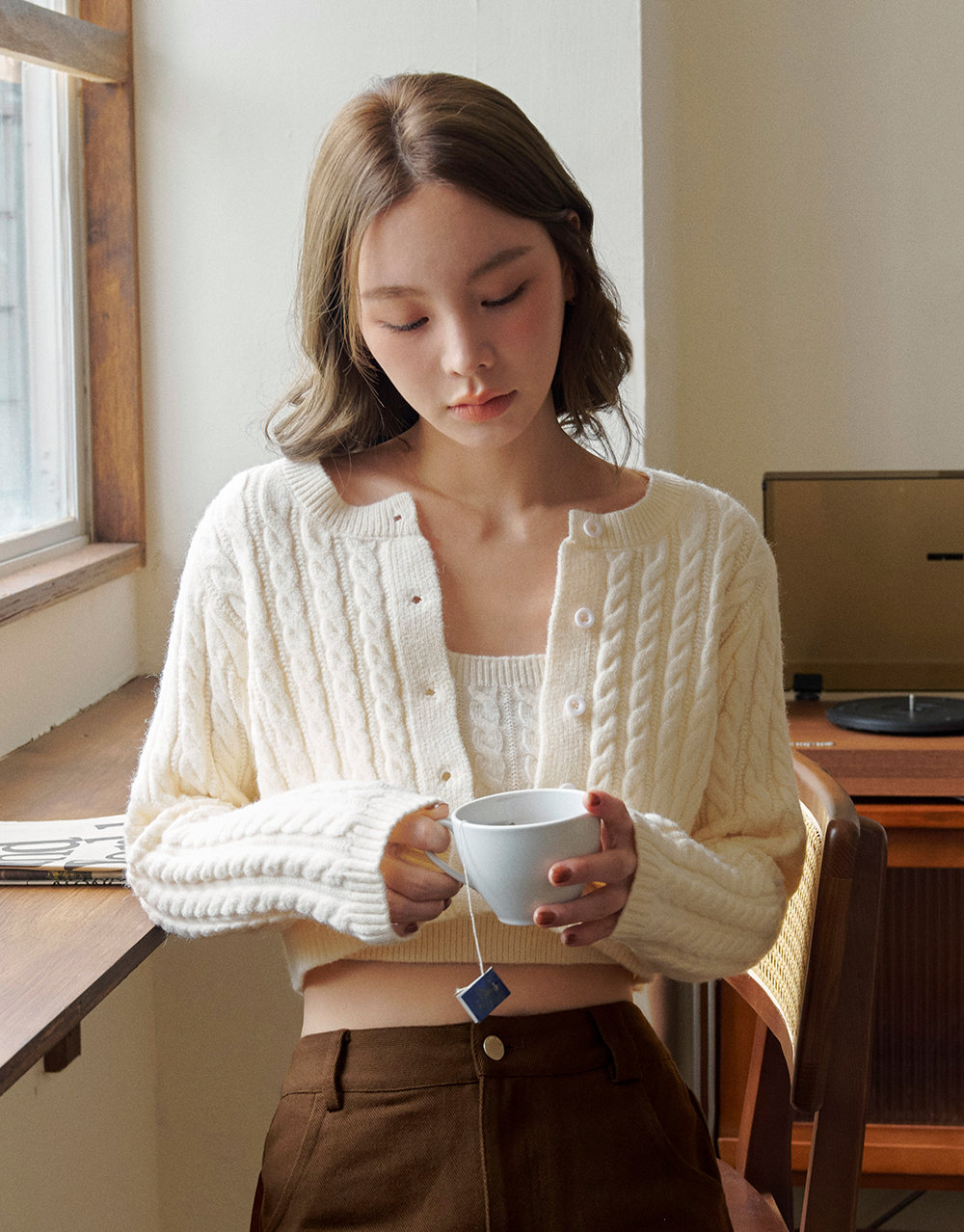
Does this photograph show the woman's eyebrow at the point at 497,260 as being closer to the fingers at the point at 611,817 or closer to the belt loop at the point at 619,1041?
the fingers at the point at 611,817

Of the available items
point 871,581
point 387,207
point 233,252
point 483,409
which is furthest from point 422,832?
point 871,581

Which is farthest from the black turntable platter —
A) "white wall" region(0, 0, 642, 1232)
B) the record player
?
"white wall" region(0, 0, 642, 1232)

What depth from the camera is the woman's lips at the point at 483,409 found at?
101 cm

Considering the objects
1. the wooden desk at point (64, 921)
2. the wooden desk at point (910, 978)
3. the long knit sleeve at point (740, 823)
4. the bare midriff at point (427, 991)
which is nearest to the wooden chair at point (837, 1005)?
the long knit sleeve at point (740, 823)

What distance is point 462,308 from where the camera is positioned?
981 millimetres

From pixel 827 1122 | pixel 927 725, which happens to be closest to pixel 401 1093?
pixel 827 1122

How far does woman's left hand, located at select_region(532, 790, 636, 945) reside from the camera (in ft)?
2.68

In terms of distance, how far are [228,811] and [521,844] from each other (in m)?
0.36

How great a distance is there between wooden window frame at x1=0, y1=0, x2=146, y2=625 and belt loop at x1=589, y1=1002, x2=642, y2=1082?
96 cm

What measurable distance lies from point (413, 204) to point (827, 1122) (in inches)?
31.7

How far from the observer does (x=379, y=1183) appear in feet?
3.08

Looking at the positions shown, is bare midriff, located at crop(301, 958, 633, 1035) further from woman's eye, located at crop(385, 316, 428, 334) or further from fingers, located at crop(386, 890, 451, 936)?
woman's eye, located at crop(385, 316, 428, 334)

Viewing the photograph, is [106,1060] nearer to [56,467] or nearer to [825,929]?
[56,467]

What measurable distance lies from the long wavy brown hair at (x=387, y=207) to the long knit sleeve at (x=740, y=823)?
242mm
